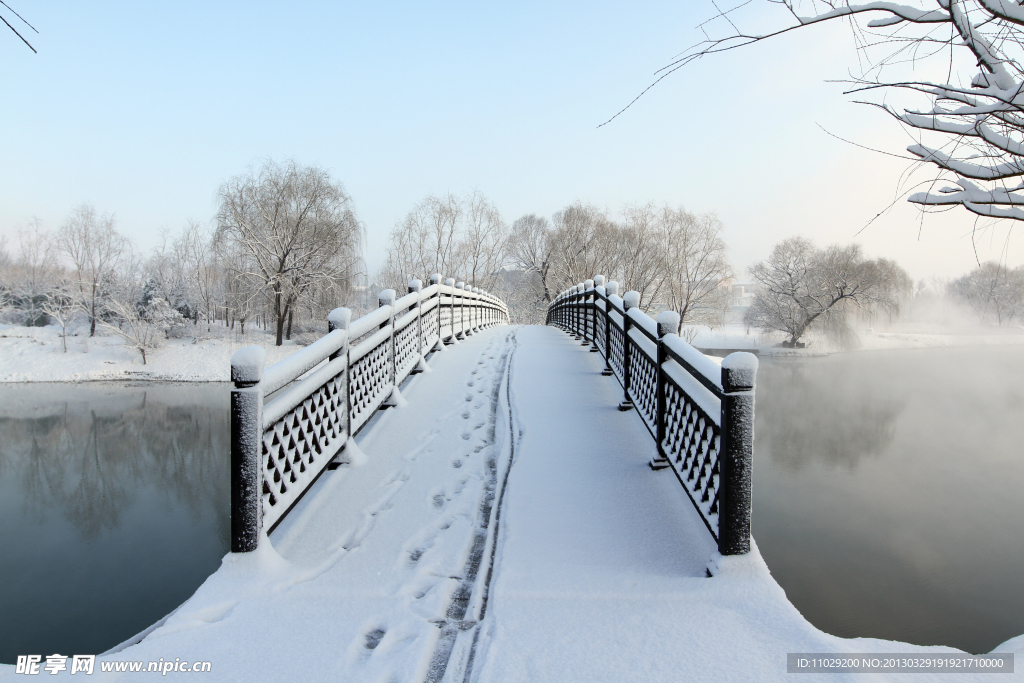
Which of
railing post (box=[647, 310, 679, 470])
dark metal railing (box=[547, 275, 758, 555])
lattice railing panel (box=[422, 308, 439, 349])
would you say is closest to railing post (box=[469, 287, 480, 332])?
lattice railing panel (box=[422, 308, 439, 349])

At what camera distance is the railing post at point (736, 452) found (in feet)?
8.32

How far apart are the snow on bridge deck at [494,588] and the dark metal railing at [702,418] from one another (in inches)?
8.2

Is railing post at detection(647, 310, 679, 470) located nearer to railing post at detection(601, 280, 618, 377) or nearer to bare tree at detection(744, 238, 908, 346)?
railing post at detection(601, 280, 618, 377)

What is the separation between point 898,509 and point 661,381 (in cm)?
1080

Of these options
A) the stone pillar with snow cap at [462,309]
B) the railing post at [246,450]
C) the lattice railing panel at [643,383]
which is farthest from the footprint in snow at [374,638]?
the stone pillar with snow cap at [462,309]

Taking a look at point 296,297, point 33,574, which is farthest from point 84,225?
point 33,574

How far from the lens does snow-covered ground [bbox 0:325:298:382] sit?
24.0 meters

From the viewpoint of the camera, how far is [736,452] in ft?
8.41

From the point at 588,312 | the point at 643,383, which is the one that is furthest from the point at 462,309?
the point at 643,383

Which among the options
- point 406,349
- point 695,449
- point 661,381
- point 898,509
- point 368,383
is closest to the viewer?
point 695,449

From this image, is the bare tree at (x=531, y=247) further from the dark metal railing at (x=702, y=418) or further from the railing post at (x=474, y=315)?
the dark metal railing at (x=702, y=418)

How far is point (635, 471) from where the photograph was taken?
3891 millimetres

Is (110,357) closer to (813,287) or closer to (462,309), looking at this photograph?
(462,309)

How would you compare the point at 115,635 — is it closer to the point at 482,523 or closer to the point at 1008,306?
the point at 482,523
